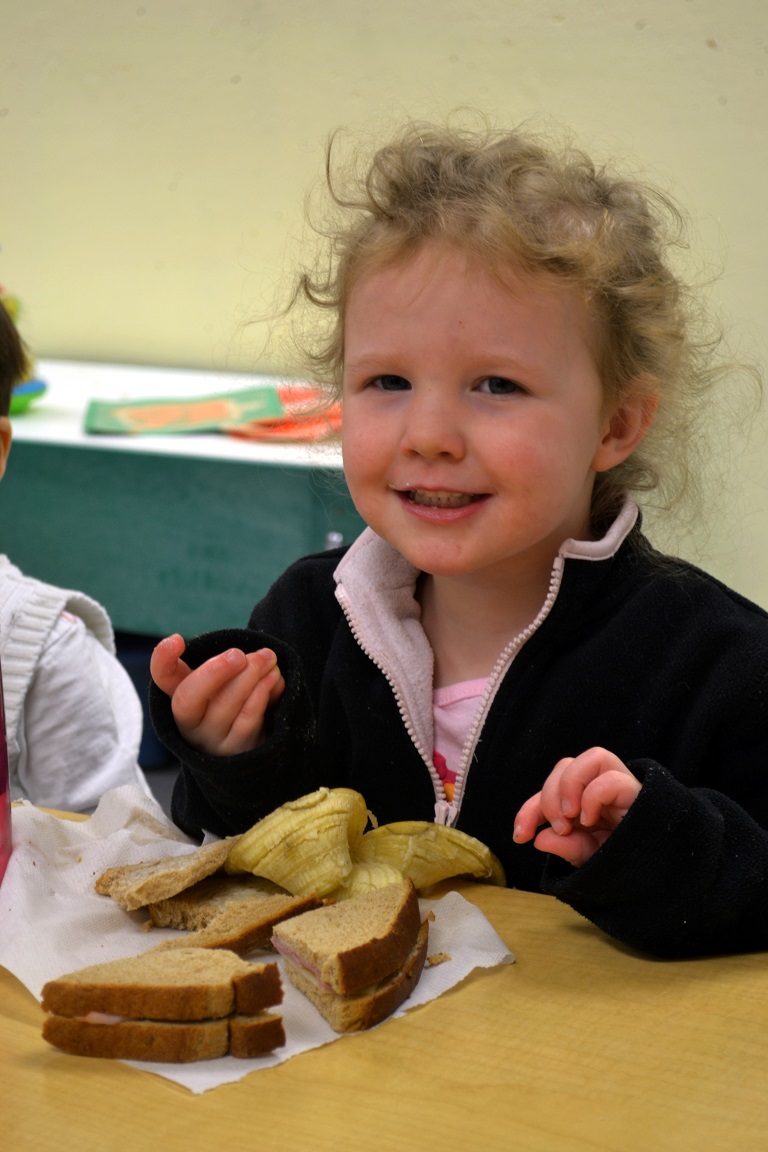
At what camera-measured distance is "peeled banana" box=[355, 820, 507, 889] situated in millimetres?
878

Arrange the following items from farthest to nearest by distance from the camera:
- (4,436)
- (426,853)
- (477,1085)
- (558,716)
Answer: (4,436) < (558,716) < (426,853) < (477,1085)

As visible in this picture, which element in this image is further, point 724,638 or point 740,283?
point 740,283

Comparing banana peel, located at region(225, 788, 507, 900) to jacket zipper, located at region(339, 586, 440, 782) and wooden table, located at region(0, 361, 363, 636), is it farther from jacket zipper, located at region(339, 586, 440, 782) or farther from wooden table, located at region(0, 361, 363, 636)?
wooden table, located at region(0, 361, 363, 636)

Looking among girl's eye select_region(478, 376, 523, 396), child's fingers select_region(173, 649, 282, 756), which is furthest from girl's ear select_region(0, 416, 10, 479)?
girl's eye select_region(478, 376, 523, 396)

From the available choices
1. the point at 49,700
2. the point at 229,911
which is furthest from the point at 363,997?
the point at 49,700

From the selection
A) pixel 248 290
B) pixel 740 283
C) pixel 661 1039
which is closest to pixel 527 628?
pixel 661 1039

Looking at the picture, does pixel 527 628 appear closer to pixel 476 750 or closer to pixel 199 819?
pixel 476 750

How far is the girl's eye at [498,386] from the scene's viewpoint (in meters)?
0.94

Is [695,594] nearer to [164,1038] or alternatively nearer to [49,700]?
[164,1038]

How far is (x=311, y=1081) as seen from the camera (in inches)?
25.1

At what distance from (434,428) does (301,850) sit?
307 millimetres

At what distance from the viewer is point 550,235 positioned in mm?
963

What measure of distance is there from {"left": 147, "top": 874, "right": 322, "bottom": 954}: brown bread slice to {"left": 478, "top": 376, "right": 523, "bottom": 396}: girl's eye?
1.25ft

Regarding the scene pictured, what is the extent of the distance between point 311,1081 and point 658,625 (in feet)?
1.64
